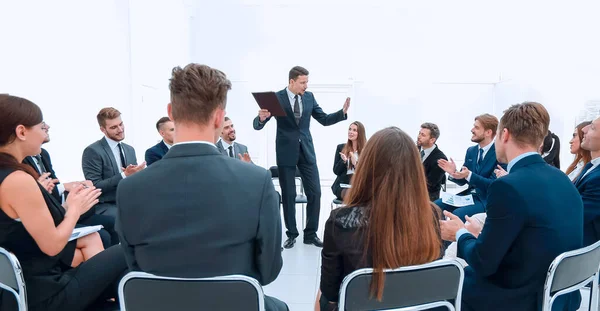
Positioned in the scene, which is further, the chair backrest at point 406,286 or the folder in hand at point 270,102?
the folder in hand at point 270,102

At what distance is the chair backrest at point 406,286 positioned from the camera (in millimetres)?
1231

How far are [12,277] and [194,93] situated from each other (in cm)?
96

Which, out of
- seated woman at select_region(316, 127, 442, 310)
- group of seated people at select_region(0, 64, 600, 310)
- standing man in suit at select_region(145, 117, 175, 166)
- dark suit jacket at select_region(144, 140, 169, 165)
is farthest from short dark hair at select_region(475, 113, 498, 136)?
dark suit jacket at select_region(144, 140, 169, 165)

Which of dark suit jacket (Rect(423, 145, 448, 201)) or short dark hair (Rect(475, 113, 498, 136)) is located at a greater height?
short dark hair (Rect(475, 113, 498, 136))

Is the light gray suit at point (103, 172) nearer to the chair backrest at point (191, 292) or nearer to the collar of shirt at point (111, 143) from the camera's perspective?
the collar of shirt at point (111, 143)

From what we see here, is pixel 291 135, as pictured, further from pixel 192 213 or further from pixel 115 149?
pixel 192 213

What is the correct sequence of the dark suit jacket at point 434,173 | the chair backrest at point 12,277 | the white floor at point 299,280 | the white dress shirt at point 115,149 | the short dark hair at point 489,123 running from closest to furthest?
the chair backrest at point 12,277
the white floor at point 299,280
the white dress shirt at point 115,149
the short dark hair at point 489,123
the dark suit jacket at point 434,173

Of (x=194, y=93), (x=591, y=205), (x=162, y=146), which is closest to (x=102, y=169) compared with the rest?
(x=162, y=146)

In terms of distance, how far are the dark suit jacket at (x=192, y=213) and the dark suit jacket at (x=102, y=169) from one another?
7.17 ft

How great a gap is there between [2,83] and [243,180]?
3180mm

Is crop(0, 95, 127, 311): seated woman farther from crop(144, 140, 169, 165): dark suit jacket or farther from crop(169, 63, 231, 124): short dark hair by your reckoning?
crop(144, 140, 169, 165): dark suit jacket

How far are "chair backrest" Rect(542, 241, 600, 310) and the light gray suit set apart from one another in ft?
9.51

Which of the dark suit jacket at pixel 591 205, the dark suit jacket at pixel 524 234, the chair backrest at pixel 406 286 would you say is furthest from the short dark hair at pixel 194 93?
the dark suit jacket at pixel 591 205

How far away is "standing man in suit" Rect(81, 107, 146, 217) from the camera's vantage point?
318 cm
